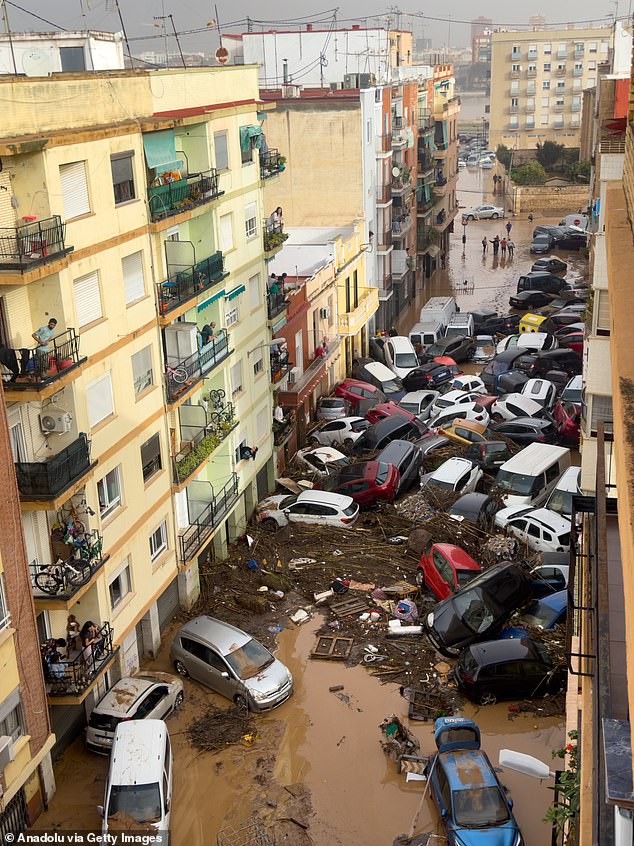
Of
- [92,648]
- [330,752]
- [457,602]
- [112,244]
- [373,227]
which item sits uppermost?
[112,244]

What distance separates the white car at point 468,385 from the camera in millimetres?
37500

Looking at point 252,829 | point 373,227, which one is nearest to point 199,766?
point 252,829

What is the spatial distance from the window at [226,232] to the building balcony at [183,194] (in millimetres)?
1060

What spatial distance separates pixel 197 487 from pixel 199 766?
7216 millimetres

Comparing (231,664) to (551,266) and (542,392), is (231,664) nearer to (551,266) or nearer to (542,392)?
(542,392)

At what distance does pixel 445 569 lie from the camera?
23.0 meters

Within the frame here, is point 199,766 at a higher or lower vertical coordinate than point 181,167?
lower

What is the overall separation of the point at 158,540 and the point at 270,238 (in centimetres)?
1119

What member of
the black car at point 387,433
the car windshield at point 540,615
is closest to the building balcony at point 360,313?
the black car at point 387,433

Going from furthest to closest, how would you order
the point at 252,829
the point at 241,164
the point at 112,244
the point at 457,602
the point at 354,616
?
the point at 241,164, the point at 354,616, the point at 457,602, the point at 112,244, the point at 252,829

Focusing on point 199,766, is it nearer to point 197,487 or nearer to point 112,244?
point 197,487

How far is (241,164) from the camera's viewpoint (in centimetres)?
2525

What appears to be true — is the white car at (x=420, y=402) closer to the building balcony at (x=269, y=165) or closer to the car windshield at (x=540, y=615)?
the building balcony at (x=269, y=165)

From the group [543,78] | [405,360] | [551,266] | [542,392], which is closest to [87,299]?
[542,392]
